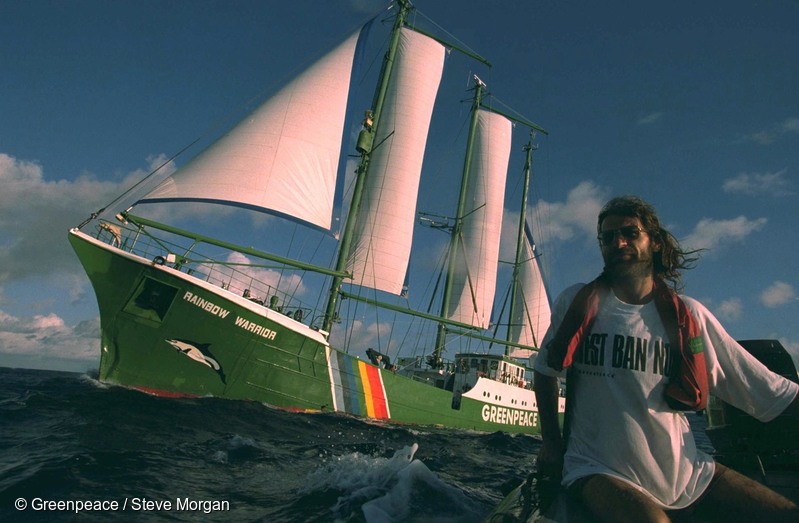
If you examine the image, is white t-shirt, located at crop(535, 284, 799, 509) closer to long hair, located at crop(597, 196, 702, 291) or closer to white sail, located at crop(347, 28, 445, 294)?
long hair, located at crop(597, 196, 702, 291)

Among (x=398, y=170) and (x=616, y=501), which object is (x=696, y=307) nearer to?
(x=616, y=501)

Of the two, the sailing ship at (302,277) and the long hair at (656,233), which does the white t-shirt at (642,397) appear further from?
the sailing ship at (302,277)

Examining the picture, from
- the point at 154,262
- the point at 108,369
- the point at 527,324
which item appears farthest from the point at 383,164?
the point at 527,324

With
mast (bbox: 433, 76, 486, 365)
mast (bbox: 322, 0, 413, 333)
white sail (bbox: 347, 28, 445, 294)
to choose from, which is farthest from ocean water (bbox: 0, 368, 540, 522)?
mast (bbox: 433, 76, 486, 365)

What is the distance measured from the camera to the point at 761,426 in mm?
2361

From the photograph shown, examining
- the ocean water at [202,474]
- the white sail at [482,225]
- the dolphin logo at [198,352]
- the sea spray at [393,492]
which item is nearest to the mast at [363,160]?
the dolphin logo at [198,352]

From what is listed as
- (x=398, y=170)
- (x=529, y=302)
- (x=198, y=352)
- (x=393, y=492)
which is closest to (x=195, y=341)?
(x=198, y=352)

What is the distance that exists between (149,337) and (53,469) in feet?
26.0

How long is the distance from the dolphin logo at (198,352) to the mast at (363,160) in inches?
191

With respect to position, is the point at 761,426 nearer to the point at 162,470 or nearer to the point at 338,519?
the point at 338,519

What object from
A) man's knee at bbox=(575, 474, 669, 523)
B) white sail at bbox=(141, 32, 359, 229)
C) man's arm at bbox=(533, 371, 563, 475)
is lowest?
man's knee at bbox=(575, 474, 669, 523)

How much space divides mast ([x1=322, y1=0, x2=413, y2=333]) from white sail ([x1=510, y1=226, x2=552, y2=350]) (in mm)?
17544

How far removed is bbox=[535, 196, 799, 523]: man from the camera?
167 centimetres

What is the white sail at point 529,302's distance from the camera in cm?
3152
